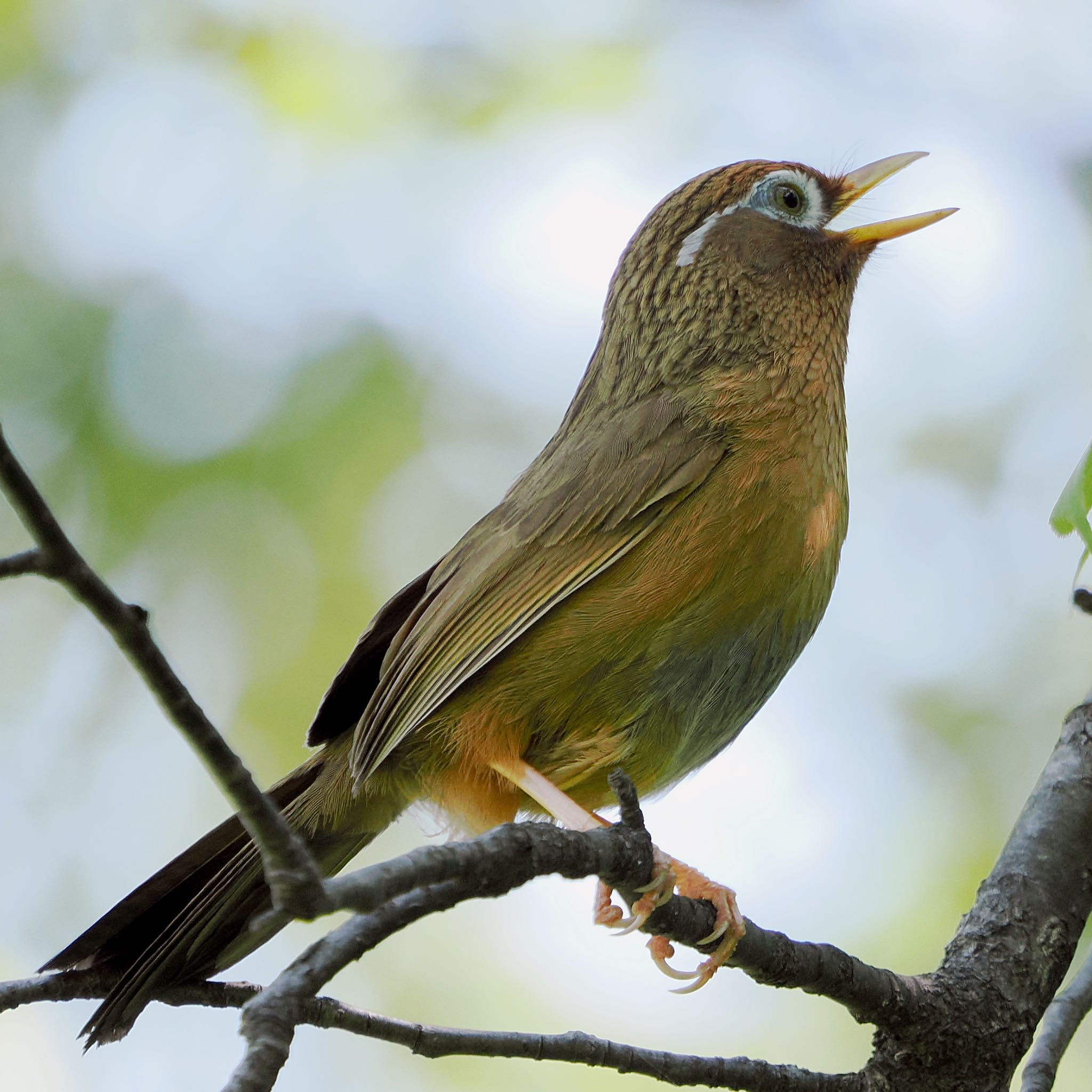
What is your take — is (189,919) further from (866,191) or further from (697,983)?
(866,191)

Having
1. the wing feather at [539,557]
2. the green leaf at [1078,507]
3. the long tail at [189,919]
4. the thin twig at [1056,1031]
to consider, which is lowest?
the thin twig at [1056,1031]

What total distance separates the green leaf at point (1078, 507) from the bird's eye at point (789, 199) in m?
2.51

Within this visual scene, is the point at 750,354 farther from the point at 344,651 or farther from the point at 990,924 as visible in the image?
the point at 344,651

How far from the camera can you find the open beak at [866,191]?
438 centimetres

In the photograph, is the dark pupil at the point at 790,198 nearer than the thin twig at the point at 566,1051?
No

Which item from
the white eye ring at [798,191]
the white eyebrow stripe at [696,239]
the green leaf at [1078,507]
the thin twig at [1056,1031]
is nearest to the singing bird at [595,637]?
the white eyebrow stripe at [696,239]

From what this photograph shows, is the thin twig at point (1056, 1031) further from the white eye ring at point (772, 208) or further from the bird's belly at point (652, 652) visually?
the white eye ring at point (772, 208)

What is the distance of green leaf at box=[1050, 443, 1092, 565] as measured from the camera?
2189mm

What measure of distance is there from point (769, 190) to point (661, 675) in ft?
6.68

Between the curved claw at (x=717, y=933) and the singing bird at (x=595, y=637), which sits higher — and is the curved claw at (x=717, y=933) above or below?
below

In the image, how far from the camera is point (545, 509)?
382 centimetres

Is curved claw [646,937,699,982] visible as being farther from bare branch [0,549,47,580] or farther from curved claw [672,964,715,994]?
bare branch [0,549,47,580]

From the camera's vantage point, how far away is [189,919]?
10.8ft

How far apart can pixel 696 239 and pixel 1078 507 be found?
8.29 ft
